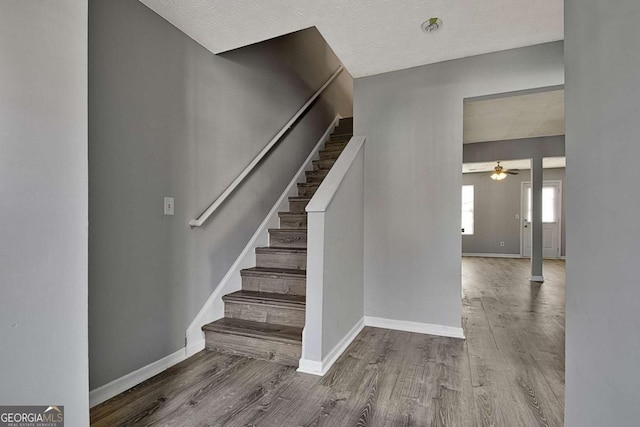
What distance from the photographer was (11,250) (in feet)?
3.22

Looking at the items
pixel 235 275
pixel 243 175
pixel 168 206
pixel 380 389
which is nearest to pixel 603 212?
pixel 380 389

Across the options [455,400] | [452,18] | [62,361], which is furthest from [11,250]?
[452,18]

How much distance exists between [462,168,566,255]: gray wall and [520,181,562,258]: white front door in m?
0.13

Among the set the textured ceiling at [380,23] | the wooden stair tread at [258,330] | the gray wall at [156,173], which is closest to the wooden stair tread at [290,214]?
the gray wall at [156,173]

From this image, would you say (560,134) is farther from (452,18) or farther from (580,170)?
(580,170)

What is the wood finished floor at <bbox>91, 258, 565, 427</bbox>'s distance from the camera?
1.50 m

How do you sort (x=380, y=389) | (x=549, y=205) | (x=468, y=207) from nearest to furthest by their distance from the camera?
(x=380, y=389) < (x=549, y=205) < (x=468, y=207)

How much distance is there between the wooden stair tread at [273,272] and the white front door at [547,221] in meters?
7.88

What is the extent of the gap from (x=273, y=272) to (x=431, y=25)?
7.31ft

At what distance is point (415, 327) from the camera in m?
2.69

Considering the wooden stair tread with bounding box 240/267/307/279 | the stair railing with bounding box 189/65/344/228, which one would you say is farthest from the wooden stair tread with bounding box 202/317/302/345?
the stair railing with bounding box 189/65/344/228

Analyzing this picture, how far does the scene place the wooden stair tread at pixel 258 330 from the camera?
207cm

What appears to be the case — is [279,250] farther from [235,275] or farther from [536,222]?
[536,222]

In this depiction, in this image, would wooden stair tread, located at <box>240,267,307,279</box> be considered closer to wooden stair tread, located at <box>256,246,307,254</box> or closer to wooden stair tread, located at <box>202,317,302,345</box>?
wooden stair tread, located at <box>256,246,307,254</box>
